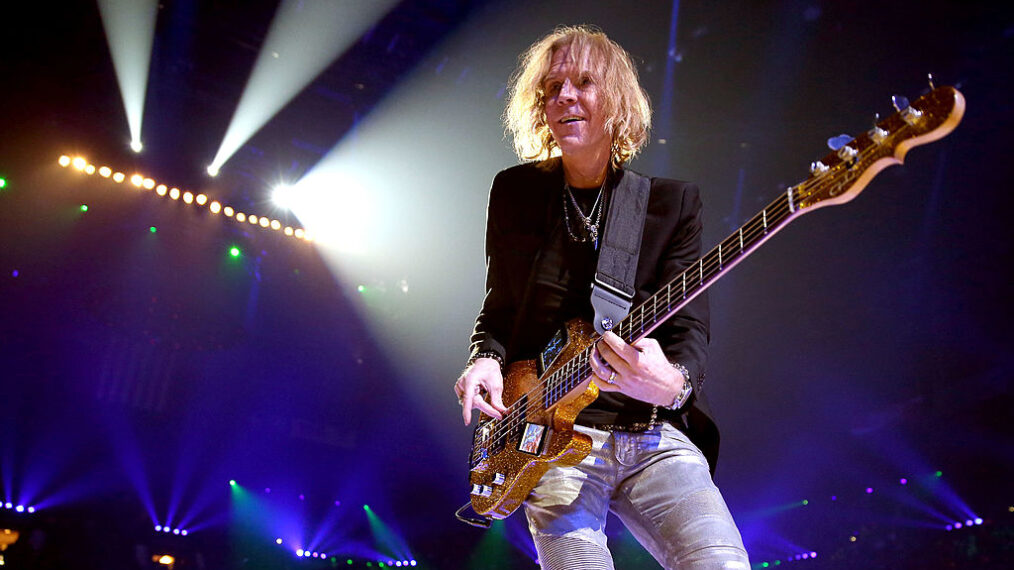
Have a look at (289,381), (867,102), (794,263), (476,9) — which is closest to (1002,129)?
(867,102)

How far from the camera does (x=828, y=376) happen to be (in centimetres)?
799

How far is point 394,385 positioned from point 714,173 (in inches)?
193

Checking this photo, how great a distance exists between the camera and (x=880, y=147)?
1.91 metres

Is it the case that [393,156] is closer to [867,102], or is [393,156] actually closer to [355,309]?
[355,309]

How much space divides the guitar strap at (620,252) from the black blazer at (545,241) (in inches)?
1.9

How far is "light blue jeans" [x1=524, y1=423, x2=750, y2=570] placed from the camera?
6.83 feet

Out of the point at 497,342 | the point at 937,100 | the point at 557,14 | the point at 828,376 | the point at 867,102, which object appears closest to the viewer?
the point at 937,100

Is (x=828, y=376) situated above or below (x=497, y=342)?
above

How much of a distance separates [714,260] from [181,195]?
747cm

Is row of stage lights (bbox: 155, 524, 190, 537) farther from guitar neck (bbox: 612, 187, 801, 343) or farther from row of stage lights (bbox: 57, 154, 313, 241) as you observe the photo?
guitar neck (bbox: 612, 187, 801, 343)

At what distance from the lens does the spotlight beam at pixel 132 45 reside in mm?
7434

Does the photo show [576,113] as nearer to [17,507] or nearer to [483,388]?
[483,388]

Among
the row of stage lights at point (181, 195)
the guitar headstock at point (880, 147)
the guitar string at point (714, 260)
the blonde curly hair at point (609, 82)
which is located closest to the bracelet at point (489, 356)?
the guitar string at point (714, 260)

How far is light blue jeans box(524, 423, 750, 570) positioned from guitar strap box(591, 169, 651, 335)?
403 mm
